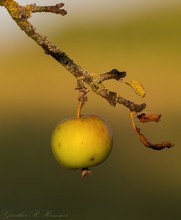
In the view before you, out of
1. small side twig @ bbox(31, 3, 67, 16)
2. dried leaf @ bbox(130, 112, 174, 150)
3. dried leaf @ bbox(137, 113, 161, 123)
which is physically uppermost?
small side twig @ bbox(31, 3, 67, 16)

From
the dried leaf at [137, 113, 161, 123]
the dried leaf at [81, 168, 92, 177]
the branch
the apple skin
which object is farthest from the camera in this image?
the dried leaf at [81, 168, 92, 177]

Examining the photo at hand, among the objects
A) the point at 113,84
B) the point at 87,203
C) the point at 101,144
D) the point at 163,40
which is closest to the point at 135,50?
the point at 163,40

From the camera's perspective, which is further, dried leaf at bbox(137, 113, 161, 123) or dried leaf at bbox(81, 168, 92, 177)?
dried leaf at bbox(81, 168, 92, 177)

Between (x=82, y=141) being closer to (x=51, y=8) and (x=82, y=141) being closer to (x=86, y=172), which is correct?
(x=86, y=172)

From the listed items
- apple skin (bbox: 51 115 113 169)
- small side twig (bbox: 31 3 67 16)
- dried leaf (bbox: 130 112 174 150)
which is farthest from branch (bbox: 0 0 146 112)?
apple skin (bbox: 51 115 113 169)

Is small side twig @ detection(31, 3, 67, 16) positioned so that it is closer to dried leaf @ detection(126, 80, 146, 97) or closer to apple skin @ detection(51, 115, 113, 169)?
dried leaf @ detection(126, 80, 146, 97)

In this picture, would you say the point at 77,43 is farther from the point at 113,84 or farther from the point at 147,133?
the point at 147,133

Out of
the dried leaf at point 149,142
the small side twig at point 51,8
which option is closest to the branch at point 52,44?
the small side twig at point 51,8

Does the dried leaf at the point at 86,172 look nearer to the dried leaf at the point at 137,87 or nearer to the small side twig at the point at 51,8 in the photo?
the dried leaf at the point at 137,87

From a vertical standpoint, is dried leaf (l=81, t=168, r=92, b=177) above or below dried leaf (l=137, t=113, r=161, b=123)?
above
